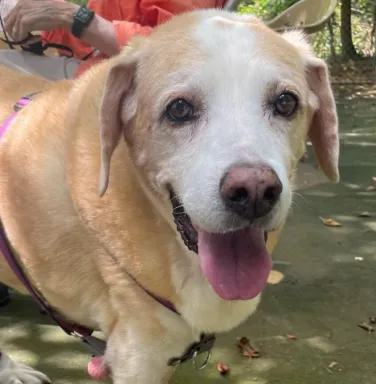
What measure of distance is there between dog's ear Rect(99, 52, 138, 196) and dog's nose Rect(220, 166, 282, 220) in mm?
455

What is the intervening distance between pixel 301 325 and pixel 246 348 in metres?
0.41

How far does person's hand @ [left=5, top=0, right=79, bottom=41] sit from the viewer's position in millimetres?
3014

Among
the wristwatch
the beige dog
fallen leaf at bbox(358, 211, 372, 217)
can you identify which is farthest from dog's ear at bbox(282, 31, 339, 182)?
fallen leaf at bbox(358, 211, 372, 217)

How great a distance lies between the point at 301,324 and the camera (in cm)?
340

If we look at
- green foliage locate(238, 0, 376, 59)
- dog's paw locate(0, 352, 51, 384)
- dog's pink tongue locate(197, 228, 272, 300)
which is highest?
dog's pink tongue locate(197, 228, 272, 300)

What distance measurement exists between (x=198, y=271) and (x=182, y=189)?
367mm

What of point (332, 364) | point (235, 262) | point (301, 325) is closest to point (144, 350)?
point (235, 262)

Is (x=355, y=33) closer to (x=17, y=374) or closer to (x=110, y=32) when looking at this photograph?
(x=110, y=32)

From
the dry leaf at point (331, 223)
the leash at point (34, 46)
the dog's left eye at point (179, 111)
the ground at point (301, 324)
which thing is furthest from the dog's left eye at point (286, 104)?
the dry leaf at point (331, 223)

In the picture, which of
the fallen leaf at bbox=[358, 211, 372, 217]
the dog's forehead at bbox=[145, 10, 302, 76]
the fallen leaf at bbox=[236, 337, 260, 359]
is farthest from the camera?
the fallen leaf at bbox=[358, 211, 372, 217]

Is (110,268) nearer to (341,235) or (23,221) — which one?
(23,221)

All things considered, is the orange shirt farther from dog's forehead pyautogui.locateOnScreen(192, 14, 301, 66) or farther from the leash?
dog's forehead pyautogui.locateOnScreen(192, 14, 301, 66)

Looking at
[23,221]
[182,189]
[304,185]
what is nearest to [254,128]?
[182,189]

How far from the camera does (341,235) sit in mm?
4527
